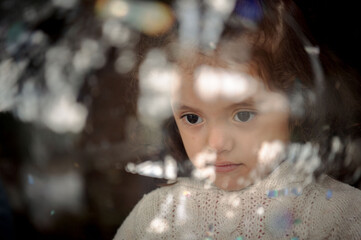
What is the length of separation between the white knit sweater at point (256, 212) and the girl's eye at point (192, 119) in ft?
0.49

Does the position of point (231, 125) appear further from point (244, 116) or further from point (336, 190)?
point (336, 190)

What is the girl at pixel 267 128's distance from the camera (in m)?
0.69

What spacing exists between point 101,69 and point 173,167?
0.77 feet

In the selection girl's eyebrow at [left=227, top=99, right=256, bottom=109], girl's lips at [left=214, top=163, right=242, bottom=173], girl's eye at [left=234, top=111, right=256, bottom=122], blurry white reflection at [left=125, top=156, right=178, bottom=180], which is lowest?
blurry white reflection at [left=125, top=156, right=178, bottom=180]

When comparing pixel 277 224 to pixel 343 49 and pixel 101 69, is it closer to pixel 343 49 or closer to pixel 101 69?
pixel 343 49

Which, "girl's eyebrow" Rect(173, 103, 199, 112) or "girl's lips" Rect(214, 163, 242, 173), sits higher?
"girl's eyebrow" Rect(173, 103, 199, 112)

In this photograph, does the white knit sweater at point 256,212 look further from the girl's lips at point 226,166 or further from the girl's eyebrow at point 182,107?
the girl's eyebrow at point 182,107

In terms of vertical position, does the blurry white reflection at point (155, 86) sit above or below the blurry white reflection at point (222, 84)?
below

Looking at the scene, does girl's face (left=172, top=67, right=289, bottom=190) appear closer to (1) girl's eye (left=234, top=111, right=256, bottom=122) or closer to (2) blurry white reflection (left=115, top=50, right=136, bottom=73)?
(1) girl's eye (left=234, top=111, right=256, bottom=122)

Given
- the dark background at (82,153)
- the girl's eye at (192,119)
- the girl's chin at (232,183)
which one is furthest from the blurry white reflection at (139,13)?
the girl's chin at (232,183)

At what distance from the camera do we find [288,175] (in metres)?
0.74

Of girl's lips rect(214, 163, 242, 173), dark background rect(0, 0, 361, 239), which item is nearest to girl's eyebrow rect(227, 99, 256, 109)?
girl's lips rect(214, 163, 242, 173)

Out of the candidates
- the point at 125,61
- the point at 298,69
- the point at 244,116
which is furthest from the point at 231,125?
the point at 125,61

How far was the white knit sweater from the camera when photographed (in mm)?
708
